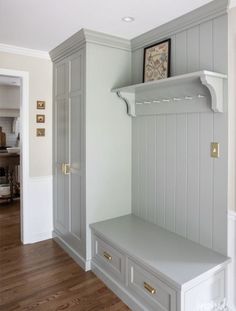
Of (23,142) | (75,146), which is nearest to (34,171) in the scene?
(23,142)

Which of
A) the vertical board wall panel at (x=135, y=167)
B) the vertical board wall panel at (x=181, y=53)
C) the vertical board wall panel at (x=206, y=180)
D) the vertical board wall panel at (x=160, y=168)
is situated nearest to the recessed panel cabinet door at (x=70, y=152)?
the vertical board wall panel at (x=135, y=167)

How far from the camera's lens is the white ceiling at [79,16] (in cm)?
203

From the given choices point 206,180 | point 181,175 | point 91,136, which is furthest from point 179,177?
point 91,136

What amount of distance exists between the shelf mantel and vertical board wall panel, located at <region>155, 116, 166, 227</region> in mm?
171

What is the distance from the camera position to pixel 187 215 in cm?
238

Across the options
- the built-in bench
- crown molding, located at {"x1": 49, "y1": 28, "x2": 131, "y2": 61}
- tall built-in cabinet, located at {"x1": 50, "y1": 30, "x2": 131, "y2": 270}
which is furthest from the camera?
tall built-in cabinet, located at {"x1": 50, "y1": 30, "x2": 131, "y2": 270}

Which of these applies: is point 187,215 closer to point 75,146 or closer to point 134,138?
point 134,138

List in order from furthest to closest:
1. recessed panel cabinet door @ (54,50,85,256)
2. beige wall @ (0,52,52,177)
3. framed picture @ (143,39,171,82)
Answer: beige wall @ (0,52,52,177)
recessed panel cabinet door @ (54,50,85,256)
framed picture @ (143,39,171,82)

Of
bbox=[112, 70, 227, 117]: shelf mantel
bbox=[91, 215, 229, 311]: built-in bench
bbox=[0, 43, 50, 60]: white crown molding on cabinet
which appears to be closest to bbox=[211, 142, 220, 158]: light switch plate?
bbox=[112, 70, 227, 117]: shelf mantel

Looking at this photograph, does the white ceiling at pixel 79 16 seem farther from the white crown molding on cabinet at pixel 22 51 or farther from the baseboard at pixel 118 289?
the baseboard at pixel 118 289

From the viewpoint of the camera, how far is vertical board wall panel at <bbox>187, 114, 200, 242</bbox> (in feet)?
7.45

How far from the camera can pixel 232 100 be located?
2006 mm

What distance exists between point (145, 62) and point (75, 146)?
1.12 meters

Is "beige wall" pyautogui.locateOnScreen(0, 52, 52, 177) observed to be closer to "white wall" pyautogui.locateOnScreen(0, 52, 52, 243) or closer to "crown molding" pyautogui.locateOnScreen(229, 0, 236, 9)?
"white wall" pyautogui.locateOnScreen(0, 52, 52, 243)
